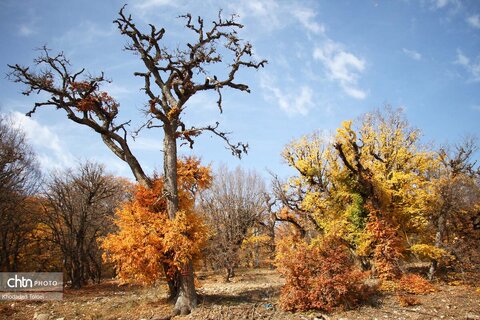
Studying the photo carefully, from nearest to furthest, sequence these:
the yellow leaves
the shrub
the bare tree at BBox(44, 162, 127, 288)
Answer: the yellow leaves < the shrub < the bare tree at BBox(44, 162, 127, 288)

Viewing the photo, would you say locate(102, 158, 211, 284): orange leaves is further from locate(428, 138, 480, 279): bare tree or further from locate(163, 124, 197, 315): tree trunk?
locate(428, 138, 480, 279): bare tree

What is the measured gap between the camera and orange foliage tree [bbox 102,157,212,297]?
11.8 m

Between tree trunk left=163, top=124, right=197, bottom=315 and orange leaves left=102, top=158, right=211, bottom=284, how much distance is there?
0.38 m

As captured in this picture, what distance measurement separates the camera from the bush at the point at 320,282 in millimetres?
11359

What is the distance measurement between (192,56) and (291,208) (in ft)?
50.8

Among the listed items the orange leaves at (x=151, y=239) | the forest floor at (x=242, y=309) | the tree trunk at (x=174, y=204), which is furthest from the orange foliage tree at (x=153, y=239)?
the forest floor at (x=242, y=309)

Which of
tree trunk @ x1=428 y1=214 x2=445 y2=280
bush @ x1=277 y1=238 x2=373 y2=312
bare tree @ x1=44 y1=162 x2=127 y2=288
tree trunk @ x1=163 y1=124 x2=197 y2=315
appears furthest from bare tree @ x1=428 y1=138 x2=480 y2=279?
bare tree @ x1=44 y1=162 x2=127 y2=288

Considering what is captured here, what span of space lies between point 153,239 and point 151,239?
0.24 ft

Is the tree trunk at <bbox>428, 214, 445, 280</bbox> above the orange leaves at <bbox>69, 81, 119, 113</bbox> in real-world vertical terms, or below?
below

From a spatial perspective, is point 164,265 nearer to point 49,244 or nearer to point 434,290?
point 434,290

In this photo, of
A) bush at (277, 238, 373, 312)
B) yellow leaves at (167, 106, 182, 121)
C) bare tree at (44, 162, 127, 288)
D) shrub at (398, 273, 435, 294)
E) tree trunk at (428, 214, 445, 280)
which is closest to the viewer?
bush at (277, 238, 373, 312)

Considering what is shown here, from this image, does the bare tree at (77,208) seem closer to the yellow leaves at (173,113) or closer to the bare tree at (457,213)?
the yellow leaves at (173,113)

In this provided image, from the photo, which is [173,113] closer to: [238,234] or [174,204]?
[174,204]

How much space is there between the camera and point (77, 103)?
535 inches
